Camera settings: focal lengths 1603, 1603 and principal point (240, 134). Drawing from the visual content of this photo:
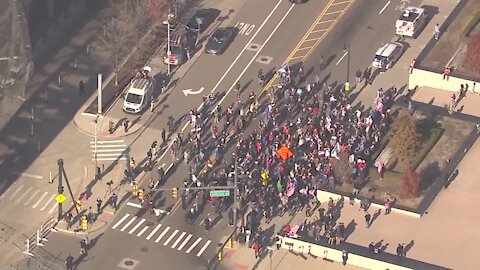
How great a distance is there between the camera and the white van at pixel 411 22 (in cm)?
13375

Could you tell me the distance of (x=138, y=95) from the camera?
4961 inches

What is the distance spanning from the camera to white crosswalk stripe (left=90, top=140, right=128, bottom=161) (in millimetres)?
121062

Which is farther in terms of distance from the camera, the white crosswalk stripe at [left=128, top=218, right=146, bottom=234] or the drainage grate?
the white crosswalk stripe at [left=128, top=218, right=146, bottom=234]

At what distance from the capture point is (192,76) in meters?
131

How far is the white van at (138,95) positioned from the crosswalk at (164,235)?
43.7ft

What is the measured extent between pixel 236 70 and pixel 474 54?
1941 centimetres

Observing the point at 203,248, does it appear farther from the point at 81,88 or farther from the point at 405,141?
the point at 81,88

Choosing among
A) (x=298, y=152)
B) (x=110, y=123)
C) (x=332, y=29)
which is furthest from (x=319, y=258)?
(x=332, y=29)

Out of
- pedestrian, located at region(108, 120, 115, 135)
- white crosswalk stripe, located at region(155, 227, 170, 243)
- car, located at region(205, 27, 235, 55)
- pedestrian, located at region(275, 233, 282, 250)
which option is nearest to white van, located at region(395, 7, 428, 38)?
car, located at region(205, 27, 235, 55)

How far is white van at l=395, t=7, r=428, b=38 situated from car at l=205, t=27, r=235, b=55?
14126 millimetres

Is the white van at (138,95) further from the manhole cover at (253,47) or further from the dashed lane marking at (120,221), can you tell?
the dashed lane marking at (120,221)

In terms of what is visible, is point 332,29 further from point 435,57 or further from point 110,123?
point 110,123

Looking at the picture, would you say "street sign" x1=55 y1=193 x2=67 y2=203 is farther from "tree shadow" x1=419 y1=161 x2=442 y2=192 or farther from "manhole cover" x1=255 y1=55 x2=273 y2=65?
Answer: "manhole cover" x1=255 y1=55 x2=273 y2=65

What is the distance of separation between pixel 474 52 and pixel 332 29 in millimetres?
14555
